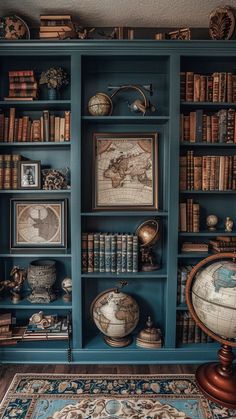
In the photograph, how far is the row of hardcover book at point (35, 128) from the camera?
2414 mm

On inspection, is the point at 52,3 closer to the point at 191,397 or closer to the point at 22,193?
the point at 22,193

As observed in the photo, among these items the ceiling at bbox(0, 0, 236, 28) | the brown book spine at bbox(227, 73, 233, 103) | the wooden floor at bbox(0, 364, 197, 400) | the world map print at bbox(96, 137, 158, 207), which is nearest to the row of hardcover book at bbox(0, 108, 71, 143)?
the world map print at bbox(96, 137, 158, 207)

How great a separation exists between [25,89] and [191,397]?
2.48 metres

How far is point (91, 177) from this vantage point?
2.57m

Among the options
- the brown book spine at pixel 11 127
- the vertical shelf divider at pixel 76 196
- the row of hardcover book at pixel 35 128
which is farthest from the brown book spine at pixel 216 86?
the brown book spine at pixel 11 127

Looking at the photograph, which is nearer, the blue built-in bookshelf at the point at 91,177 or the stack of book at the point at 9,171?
the blue built-in bookshelf at the point at 91,177

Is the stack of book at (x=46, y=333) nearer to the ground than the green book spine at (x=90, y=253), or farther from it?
nearer to the ground

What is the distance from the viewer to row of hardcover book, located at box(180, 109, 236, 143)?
2.37 m

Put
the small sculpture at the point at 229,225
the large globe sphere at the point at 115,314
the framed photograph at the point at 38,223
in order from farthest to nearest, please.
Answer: the framed photograph at the point at 38,223
the small sculpture at the point at 229,225
the large globe sphere at the point at 115,314

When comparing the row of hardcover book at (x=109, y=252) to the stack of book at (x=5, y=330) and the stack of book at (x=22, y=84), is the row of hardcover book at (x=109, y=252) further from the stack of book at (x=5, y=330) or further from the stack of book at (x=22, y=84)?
the stack of book at (x=22, y=84)

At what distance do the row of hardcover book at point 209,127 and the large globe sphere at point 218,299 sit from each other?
954 mm

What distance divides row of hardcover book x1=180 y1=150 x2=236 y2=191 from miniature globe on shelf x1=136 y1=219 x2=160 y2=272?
38 cm

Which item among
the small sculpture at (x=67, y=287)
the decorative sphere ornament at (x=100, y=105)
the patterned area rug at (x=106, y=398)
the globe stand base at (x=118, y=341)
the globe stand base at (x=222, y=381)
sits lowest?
the patterned area rug at (x=106, y=398)

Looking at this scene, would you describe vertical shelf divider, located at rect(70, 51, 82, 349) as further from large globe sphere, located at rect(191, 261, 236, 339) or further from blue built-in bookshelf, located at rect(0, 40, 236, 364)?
large globe sphere, located at rect(191, 261, 236, 339)
